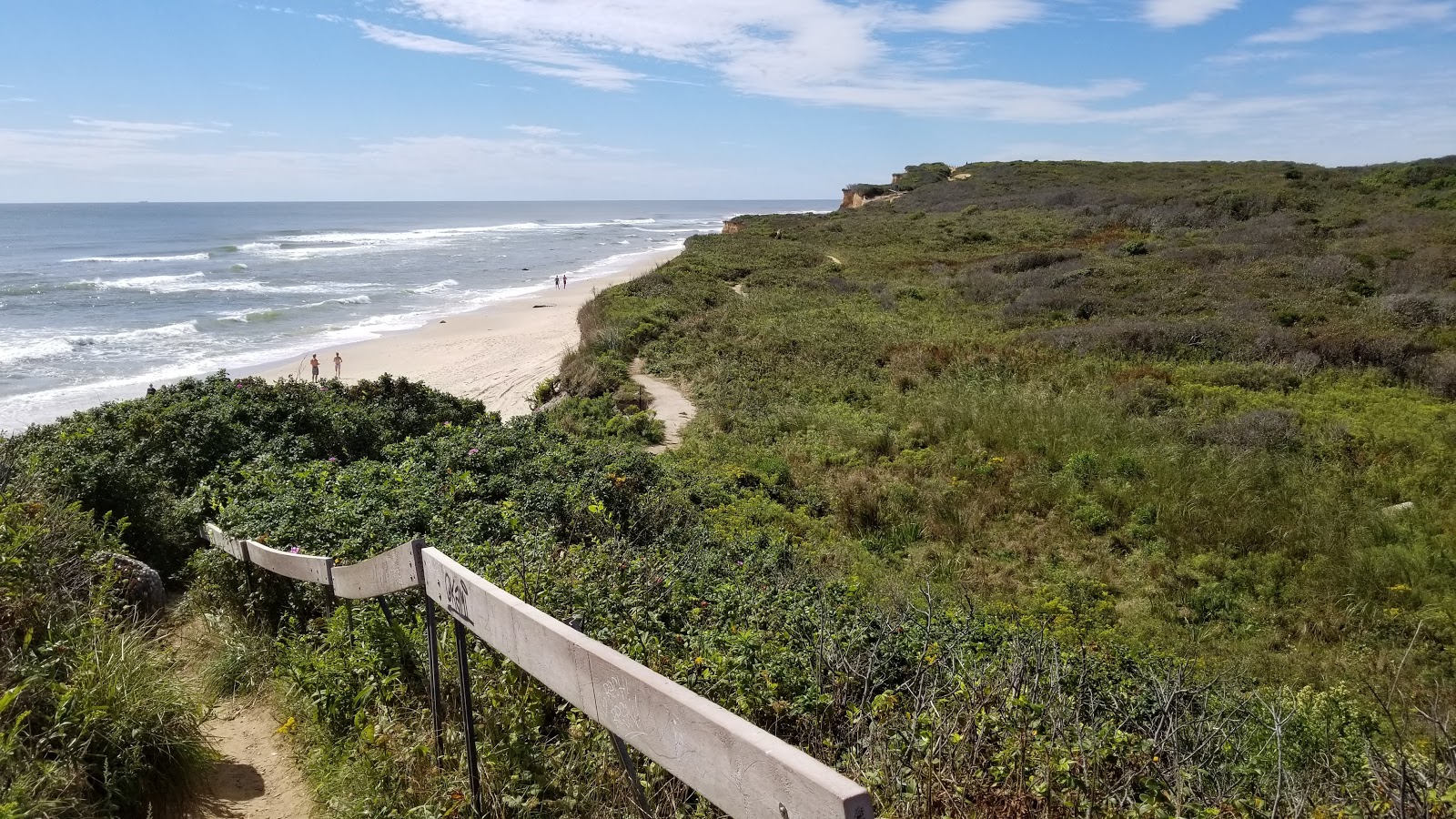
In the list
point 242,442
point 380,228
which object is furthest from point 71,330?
point 380,228

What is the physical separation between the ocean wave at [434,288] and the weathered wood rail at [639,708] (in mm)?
46842

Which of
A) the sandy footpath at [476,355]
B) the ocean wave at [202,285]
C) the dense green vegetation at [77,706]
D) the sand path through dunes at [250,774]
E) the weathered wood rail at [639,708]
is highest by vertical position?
the weathered wood rail at [639,708]

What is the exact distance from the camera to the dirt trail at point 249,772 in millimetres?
3762

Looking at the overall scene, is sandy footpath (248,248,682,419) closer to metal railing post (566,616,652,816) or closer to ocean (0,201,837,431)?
ocean (0,201,837,431)

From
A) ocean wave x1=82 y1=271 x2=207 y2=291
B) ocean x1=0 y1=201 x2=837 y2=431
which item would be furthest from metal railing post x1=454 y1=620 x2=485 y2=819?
ocean wave x1=82 y1=271 x2=207 y2=291

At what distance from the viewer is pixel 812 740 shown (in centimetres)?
366

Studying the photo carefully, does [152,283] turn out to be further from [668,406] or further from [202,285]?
[668,406]

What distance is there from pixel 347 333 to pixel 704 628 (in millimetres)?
32359

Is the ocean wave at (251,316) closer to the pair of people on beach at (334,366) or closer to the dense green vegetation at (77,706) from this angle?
the pair of people on beach at (334,366)

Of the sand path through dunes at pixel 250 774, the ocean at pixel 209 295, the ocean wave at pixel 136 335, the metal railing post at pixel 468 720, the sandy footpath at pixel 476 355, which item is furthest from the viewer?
the ocean wave at pixel 136 335

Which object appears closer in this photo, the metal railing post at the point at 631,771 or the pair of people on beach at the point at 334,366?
the metal railing post at the point at 631,771

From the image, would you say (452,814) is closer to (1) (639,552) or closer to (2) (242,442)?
(1) (639,552)

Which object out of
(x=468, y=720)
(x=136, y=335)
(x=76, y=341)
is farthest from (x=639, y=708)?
(x=136, y=335)

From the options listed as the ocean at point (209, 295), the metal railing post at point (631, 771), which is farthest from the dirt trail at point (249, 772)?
the ocean at point (209, 295)
